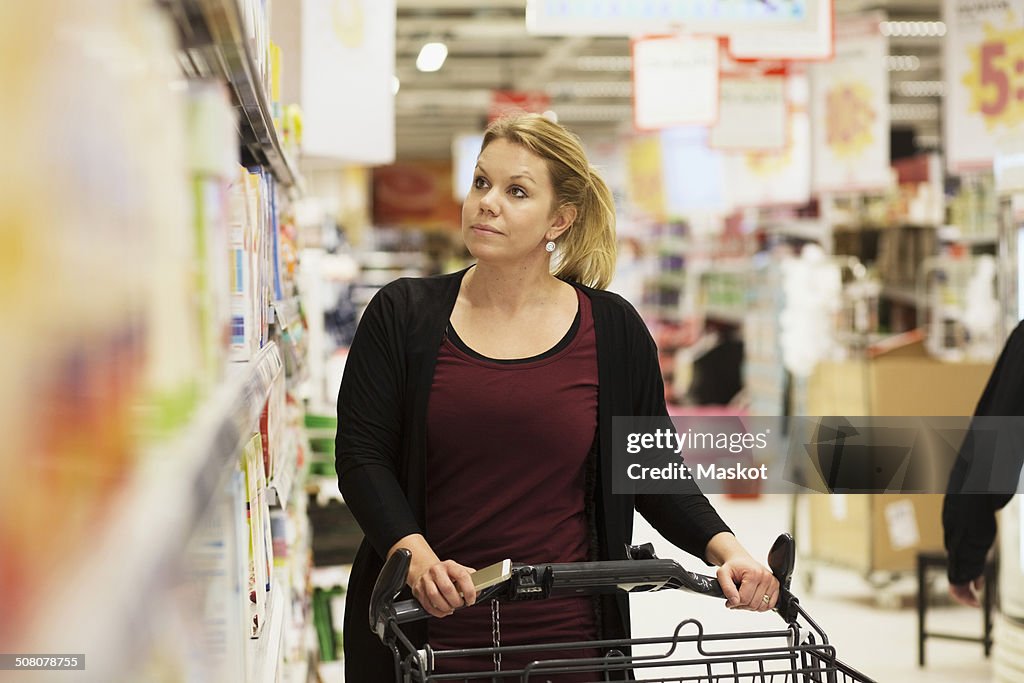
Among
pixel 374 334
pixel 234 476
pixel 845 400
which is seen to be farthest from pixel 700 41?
pixel 234 476

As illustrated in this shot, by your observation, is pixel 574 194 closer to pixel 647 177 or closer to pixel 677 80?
pixel 677 80

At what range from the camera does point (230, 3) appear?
118cm

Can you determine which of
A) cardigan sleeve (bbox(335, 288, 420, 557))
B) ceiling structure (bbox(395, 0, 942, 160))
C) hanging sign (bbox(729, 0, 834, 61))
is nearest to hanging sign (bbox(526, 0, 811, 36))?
hanging sign (bbox(729, 0, 834, 61))

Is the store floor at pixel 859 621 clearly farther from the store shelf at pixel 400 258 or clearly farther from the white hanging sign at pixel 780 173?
the store shelf at pixel 400 258

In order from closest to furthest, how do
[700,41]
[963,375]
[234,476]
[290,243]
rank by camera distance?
[234,476], [290,243], [963,375], [700,41]

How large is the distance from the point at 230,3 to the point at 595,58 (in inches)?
617

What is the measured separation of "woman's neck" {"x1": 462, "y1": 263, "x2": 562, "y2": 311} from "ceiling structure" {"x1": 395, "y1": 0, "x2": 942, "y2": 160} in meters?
10.4

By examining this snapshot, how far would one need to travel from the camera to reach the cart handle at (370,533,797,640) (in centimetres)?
164

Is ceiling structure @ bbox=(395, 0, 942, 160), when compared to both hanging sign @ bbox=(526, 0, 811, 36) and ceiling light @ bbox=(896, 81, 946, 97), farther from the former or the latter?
hanging sign @ bbox=(526, 0, 811, 36)

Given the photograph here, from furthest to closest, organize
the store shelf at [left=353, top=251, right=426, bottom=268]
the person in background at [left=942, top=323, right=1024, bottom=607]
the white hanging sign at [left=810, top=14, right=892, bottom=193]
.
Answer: the store shelf at [left=353, top=251, right=426, bottom=268] < the white hanging sign at [left=810, top=14, right=892, bottom=193] < the person in background at [left=942, top=323, right=1024, bottom=607]

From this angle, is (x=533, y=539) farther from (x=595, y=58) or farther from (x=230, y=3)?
(x=595, y=58)

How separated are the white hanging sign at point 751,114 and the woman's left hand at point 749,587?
8.32 metres

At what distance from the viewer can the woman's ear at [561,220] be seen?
86.5 inches

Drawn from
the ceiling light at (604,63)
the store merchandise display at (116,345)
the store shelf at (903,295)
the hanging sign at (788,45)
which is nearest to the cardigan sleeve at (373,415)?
the store merchandise display at (116,345)
